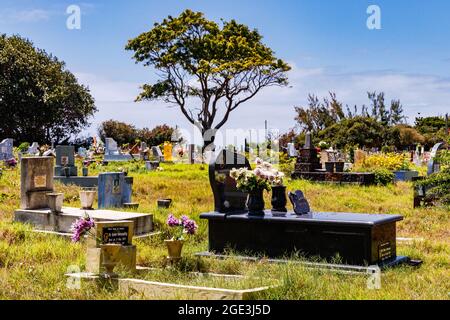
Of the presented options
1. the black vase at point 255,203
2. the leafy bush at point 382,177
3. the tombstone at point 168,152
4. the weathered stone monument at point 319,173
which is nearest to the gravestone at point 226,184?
the black vase at point 255,203

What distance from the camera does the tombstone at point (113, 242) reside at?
26.9ft

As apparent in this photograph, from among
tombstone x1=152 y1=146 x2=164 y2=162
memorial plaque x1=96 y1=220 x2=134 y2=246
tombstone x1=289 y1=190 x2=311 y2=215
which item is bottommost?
memorial plaque x1=96 y1=220 x2=134 y2=246

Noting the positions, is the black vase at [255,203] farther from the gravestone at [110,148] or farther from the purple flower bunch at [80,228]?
the gravestone at [110,148]

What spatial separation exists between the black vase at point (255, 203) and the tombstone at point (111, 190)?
17.1 ft

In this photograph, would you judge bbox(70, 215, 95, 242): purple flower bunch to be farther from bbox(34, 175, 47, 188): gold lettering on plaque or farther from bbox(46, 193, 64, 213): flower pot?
bbox(34, 175, 47, 188): gold lettering on plaque

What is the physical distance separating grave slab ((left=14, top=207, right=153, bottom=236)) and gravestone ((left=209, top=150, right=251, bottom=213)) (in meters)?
2.00

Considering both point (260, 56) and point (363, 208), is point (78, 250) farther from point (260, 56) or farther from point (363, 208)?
point (260, 56)

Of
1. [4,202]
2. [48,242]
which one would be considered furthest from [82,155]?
[48,242]

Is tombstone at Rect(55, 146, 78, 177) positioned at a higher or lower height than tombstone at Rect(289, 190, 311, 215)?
higher

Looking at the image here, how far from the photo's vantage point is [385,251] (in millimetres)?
9172

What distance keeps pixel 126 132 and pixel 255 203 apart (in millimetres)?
51679

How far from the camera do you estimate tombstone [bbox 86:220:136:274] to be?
8.19 m

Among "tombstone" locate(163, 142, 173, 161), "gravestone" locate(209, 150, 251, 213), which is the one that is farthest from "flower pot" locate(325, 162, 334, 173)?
"tombstone" locate(163, 142, 173, 161)

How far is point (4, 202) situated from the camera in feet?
50.3
